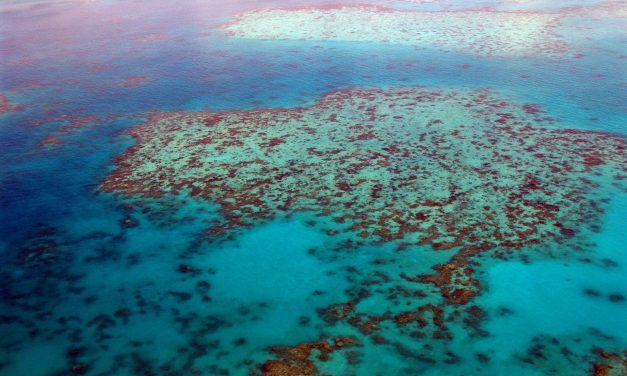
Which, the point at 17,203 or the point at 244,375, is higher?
the point at 17,203

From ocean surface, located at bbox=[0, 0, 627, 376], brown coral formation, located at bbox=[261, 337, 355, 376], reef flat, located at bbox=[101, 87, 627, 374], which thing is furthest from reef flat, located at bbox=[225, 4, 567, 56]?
brown coral formation, located at bbox=[261, 337, 355, 376]

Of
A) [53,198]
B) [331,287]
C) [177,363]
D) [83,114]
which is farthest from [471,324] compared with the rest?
[83,114]

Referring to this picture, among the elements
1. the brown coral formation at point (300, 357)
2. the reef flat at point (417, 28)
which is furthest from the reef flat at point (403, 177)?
the reef flat at point (417, 28)

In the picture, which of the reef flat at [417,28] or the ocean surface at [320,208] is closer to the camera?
the ocean surface at [320,208]

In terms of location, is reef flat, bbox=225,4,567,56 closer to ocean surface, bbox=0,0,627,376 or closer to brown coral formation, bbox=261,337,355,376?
ocean surface, bbox=0,0,627,376

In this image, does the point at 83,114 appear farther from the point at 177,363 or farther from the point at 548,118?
the point at 548,118

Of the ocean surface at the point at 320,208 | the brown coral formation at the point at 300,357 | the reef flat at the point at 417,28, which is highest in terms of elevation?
the reef flat at the point at 417,28

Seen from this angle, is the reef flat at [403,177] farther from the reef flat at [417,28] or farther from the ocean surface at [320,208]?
the reef flat at [417,28]
